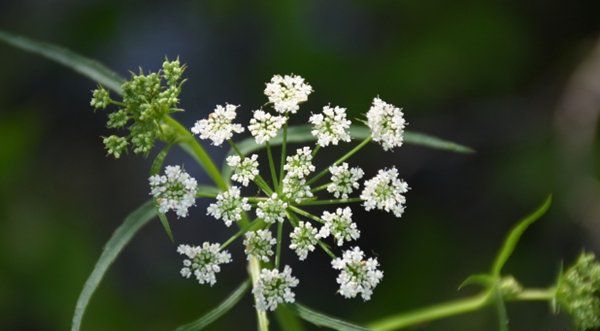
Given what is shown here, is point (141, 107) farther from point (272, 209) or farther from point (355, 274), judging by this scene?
point (355, 274)

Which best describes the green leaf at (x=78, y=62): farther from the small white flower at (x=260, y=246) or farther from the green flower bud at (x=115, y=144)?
the small white flower at (x=260, y=246)

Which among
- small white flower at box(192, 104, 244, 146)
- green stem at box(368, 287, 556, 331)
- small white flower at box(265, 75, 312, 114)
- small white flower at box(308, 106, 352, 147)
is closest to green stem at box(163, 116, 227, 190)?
small white flower at box(192, 104, 244, 146)

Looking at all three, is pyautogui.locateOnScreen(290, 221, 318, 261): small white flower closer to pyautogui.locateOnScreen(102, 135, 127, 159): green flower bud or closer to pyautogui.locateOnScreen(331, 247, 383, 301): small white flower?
pyautogui.locateOnScreen(331, 247, 383, 301): small white flower

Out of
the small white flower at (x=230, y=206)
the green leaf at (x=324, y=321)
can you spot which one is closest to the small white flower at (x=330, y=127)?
the small white flower at (x=230, y=206)

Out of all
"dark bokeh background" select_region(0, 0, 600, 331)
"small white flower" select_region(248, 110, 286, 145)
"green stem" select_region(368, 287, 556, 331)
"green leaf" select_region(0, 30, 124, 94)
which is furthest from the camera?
"dark bokeh background" select_region(0, 0, 600, 331)

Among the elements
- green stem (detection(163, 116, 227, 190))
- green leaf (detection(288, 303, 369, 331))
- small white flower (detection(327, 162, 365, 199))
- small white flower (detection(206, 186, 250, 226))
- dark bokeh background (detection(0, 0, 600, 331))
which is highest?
dark bokeh background (detection(0, 0, 600, 331))

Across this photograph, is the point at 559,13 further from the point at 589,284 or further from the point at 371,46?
the point at 589,284
